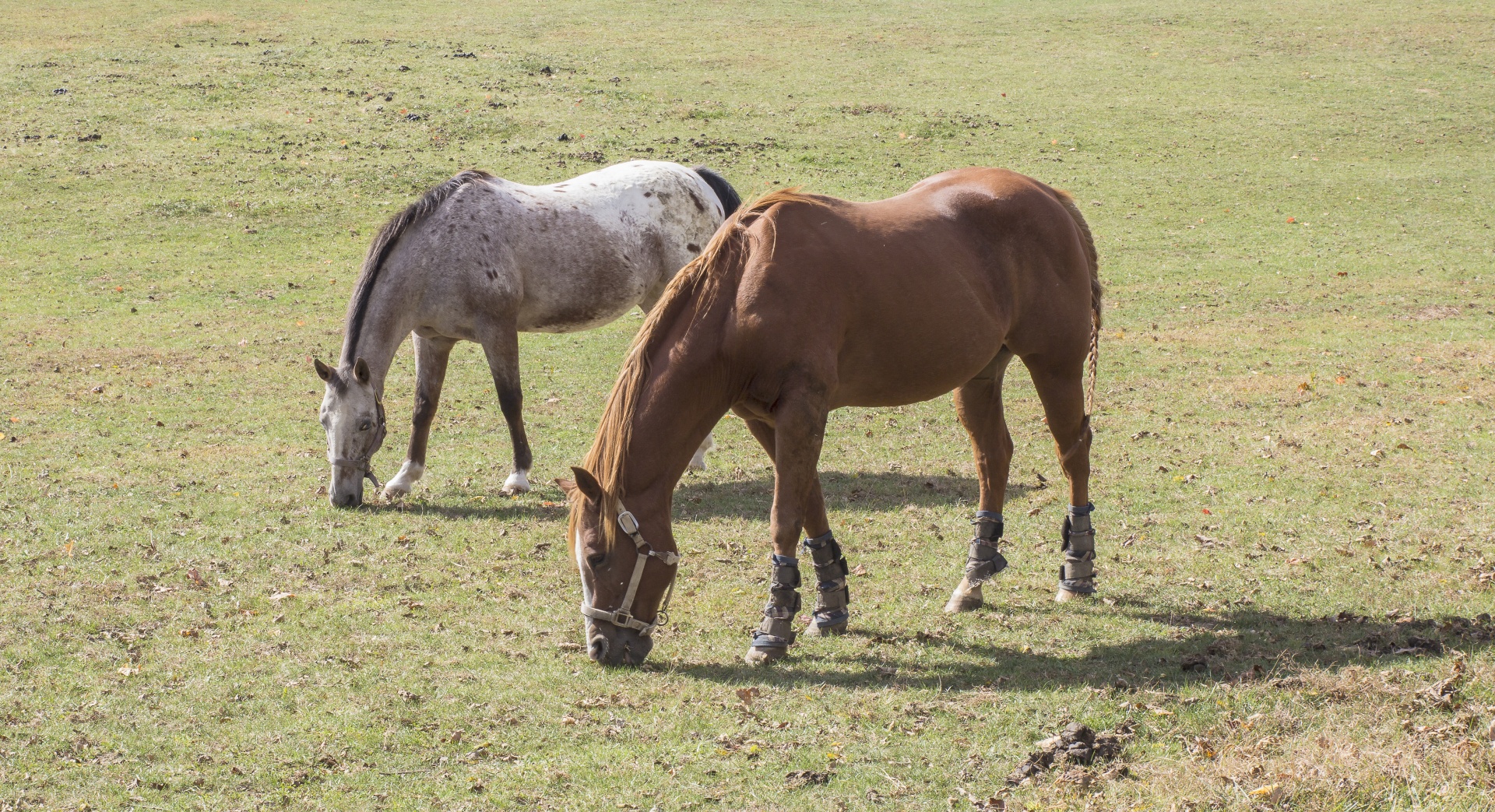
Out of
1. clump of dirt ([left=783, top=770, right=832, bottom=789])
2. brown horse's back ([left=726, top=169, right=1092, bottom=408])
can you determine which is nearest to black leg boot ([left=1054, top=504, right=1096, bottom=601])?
brown horse's back ([left=726, top=169, right=1092, bottom=408])

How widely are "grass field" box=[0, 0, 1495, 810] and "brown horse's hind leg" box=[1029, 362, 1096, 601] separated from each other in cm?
22

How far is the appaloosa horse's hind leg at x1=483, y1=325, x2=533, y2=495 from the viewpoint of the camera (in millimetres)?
9695

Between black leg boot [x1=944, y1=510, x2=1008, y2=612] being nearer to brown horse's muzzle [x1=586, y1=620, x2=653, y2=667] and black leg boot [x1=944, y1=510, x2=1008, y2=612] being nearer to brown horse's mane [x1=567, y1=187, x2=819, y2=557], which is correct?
brown horse's muzzle [x1=586, y1=620, x2=653, y2=667]

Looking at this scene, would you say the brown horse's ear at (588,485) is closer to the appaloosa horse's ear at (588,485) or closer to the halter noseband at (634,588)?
the appaloosa horse's ear at (588,485)

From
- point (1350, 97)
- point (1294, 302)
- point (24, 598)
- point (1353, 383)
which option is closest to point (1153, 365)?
point (1353, 383)

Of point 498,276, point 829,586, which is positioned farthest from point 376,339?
point 829,586

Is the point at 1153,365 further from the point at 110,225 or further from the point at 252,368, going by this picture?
the point at 110,225

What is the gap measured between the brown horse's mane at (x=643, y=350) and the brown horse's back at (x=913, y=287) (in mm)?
117

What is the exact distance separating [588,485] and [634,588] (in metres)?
0.55

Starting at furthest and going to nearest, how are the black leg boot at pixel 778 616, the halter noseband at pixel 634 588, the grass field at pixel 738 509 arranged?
1. the black leg boot at pixel 778 616
2. the halter noseband at pixel 634 588
3. the grass field at pixel 738 509

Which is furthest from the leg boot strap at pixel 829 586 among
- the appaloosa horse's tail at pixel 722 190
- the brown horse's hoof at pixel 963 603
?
the appaloosa horse's tail at pixel 722 190

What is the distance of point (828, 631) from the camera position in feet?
21.3

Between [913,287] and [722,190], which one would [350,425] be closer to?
[722,190]

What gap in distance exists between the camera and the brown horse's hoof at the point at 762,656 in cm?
605
